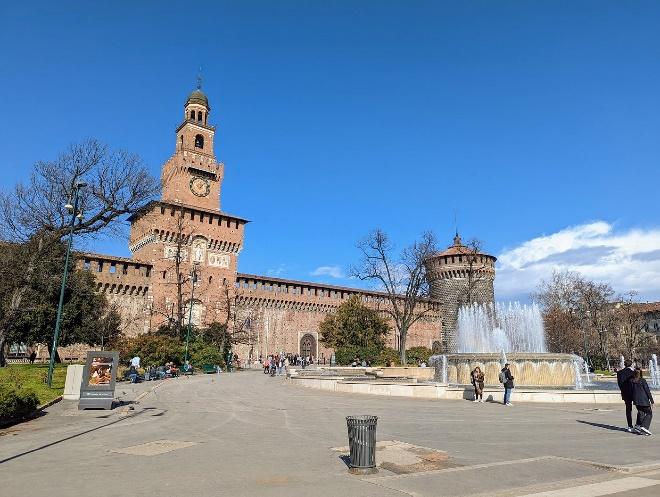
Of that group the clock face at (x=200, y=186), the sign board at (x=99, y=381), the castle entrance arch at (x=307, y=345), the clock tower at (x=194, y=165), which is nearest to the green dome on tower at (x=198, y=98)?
the clock tower at (x=194, y=165)

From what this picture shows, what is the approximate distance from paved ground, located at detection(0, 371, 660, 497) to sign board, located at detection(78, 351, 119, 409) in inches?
16.8

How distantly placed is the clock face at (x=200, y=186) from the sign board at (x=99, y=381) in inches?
1588

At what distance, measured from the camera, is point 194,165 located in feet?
174

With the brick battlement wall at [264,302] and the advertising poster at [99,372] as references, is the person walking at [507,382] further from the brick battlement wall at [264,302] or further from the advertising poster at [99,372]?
the brick battlement wall at [264,302]

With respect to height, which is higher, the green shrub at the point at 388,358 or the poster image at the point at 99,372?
the green shrub at the point at 388,358

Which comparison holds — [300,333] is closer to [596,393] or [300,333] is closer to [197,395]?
[197,395]

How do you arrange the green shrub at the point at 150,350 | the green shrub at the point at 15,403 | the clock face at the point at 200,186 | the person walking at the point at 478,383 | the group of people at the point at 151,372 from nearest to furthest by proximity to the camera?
the green shrub at the point at 15,403
the person walking at the point at 478,383
the group of people at the point at 151,372
the green shrub at the point at 150,350
the clock face at the point at 200,186

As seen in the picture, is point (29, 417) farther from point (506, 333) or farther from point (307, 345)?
point (307, 345)

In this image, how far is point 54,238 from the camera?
81.3 feet

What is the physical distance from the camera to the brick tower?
47906 mm

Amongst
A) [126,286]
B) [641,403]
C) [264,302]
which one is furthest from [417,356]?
[641,403]

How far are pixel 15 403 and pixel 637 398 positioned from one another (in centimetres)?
1387

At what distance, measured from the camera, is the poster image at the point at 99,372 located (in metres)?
13.9

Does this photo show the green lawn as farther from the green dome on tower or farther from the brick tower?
the green dome on tower
